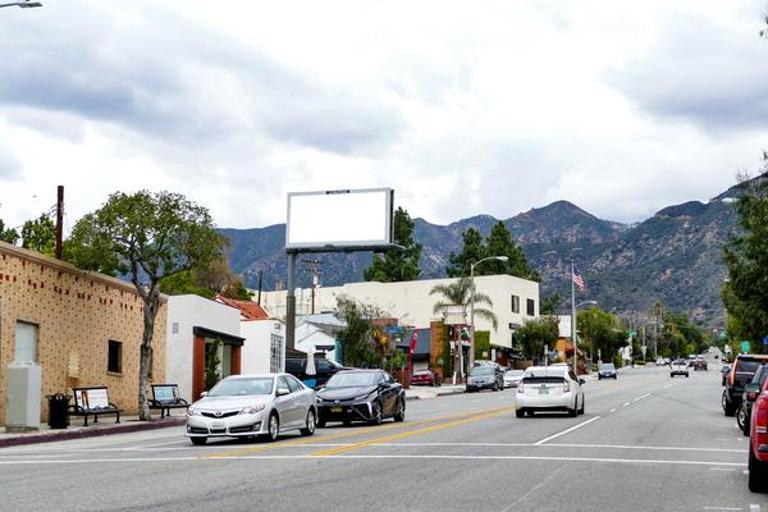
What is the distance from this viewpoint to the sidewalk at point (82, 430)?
25861 mm

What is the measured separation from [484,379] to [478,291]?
123 feet

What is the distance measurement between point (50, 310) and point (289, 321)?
26.6 m

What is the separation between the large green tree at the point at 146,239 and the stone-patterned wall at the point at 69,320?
58.2 inches

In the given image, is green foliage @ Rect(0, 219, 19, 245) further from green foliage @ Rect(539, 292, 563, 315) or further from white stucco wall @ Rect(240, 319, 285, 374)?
green foliage @ Rect(539, 292, 563, 315)

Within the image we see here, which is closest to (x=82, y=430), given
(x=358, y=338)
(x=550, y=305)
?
(x=358, y=338)

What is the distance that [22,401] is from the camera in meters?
28.0

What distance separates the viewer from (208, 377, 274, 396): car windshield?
75.9 ft

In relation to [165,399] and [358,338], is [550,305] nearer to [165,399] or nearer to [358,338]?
[358,338]

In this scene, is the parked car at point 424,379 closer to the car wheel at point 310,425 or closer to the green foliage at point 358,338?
the green foliage at point 358,338

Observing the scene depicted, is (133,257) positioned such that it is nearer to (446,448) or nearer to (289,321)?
(446,448)

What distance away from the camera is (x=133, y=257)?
111 ft


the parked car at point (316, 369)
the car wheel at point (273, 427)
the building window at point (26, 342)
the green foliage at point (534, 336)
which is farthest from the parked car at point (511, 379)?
the car wheel at point (273, 427)

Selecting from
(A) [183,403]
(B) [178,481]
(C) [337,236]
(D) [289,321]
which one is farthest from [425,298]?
(B) [178,481]

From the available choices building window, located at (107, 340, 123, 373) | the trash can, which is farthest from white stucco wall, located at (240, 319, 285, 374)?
the trash can
